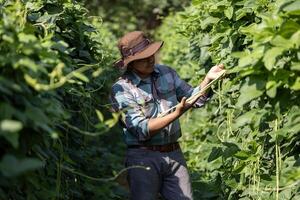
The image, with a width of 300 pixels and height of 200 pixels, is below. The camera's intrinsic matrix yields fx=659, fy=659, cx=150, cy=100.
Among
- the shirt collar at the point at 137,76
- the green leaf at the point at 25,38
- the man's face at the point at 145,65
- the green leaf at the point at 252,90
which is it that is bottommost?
the shirt collar at the point at 137,76

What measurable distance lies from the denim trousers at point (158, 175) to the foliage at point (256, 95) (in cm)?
22

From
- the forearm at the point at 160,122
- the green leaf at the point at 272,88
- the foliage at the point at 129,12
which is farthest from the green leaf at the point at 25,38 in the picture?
the foliage at the point at 129,12

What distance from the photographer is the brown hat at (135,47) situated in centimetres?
397

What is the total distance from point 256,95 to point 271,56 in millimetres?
237

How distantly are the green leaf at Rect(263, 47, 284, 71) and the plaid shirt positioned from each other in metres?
1.29

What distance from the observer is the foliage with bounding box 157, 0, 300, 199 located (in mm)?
2766

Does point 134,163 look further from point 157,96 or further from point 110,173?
point 110,173

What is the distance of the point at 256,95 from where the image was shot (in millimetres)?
2818

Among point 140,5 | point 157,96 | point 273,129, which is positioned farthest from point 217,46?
point 140,5

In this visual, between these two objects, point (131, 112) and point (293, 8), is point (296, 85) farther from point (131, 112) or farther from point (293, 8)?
point (131, 112)

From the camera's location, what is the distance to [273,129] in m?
3.57

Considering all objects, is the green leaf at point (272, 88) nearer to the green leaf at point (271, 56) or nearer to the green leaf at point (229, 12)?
the green leaf at point (271, 56)

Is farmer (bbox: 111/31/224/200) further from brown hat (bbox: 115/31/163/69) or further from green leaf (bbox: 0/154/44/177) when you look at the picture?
green leaf (bbox: 0/154/44/177)

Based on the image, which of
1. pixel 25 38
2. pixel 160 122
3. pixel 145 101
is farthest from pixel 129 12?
pixel 25 38
